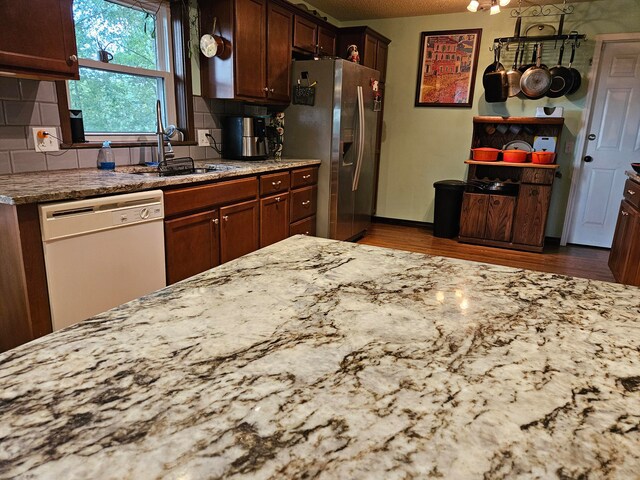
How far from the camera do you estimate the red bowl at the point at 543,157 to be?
175 inches

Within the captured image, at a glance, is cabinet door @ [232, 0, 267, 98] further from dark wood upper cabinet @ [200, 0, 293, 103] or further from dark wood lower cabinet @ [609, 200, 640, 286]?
dark wood lower cabinet @ [609, 200, 640, 286]

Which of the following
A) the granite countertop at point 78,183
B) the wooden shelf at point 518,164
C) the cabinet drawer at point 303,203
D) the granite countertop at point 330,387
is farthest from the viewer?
the wooden shelf at point 518,164

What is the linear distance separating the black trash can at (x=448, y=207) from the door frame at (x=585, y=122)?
3.78 feet

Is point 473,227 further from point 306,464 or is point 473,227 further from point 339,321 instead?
point 306,464

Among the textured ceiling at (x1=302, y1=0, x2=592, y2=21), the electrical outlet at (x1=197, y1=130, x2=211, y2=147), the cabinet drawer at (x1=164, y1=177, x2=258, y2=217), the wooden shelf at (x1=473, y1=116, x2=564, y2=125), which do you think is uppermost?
the textured ceiling at (x1=302, y1=0, x2=592, y2=21)

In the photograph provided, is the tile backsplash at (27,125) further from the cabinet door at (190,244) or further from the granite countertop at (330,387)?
the granite countertop at (330,387)

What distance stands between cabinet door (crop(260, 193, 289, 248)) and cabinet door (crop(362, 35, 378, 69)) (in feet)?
6.96

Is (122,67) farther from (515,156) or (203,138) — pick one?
(515,156)

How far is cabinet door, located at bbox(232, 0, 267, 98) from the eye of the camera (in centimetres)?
328

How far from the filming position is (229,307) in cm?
86

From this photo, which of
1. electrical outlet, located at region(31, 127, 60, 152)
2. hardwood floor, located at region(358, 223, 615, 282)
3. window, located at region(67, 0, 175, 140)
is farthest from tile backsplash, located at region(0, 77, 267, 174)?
hardwood floor, located at region(358, 223, 615, 282)

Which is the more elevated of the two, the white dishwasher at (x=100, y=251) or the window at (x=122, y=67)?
the window at (x=122, y=67)

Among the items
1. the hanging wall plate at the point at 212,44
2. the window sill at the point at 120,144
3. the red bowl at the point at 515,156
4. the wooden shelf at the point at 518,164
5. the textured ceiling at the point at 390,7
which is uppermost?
the textured ceiling at the point at 390,7

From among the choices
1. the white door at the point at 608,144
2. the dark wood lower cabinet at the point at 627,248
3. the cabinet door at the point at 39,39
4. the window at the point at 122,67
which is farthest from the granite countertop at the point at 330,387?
the white door at the point at 608,144
